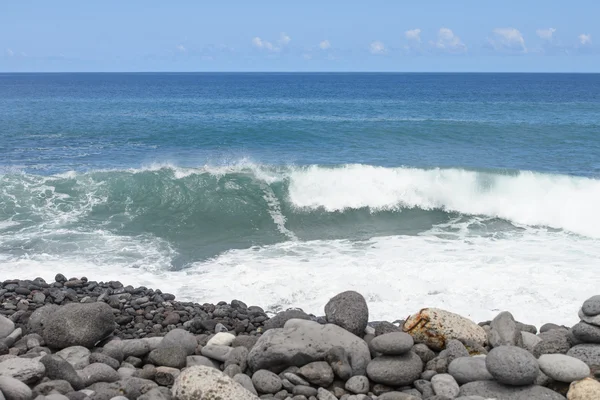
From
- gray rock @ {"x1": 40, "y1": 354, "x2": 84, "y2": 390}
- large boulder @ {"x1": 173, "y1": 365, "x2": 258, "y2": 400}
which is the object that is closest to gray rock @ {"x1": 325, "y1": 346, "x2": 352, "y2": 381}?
large boulder @ {"x1": 173, "y1": 365, "x2": 258, "y2": 400}

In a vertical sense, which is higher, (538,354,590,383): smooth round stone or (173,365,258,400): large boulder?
(538,354,590,383): smooth round stone

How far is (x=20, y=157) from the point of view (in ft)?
81.1

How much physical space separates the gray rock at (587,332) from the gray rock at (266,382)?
3387 millimetres

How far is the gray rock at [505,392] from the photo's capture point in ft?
21.4

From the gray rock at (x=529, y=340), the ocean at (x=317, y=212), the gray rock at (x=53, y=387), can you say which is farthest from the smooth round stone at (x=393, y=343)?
the gray rock at (x=53, y=387)

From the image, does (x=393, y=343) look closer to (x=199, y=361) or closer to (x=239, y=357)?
(x=239, y=357)

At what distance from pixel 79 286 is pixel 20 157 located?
617 inches

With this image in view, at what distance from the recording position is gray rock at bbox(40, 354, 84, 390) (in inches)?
262

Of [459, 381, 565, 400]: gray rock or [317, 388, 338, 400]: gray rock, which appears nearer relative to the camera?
[459, 381, 565, 400]: gray rock

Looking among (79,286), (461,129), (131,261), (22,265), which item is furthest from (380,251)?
(461,129)

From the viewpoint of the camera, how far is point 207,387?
6.15 m

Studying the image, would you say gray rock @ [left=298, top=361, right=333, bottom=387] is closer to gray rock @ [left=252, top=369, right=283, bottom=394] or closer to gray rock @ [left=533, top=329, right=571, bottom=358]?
gray rock @ [left=252, top=369, right=283, bottom=394]

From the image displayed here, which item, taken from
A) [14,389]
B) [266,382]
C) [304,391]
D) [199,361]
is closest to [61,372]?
[14,389]

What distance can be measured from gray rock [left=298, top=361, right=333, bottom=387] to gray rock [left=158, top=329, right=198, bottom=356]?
1.53 metres
